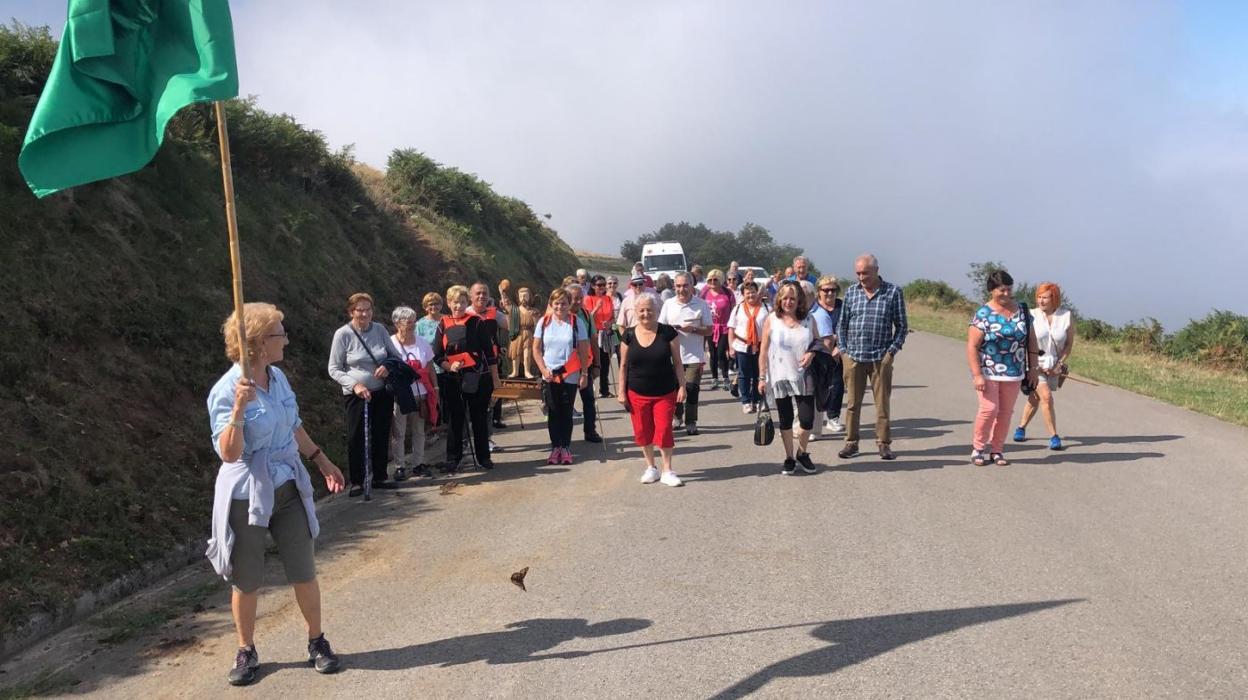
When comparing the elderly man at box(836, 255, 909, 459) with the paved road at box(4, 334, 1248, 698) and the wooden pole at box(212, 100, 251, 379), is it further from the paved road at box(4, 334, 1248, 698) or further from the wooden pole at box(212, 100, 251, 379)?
the wooden pole at box(212, 100, 251, 379)

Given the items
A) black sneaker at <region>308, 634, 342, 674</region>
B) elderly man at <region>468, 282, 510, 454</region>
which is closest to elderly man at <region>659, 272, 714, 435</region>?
elderly man at <region>468, 282, 510, 454</region>

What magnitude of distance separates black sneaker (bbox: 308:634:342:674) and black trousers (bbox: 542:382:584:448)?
4935mm

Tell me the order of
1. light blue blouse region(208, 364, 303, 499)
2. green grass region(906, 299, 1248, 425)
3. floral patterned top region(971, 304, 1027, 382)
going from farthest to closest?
green grass region(906, 299, 1248, 425) → floral patterned top region(971, 304, 1027, 382) → light blue blouse region(208, 364, 303, 499)

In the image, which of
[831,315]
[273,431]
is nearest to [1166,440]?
[831,315]

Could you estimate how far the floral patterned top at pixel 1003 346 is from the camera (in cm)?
860

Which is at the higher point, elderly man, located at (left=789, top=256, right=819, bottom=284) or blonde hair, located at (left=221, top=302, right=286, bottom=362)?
elderly man, located at (left=789, top=256, right=819, bottom=284)

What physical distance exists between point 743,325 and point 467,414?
386 centimetres

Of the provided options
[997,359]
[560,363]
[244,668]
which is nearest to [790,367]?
[997,359]

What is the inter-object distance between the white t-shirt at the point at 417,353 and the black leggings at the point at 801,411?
339 cm

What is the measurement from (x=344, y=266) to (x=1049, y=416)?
11.4m

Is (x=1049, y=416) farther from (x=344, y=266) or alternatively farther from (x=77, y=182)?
(x=344, y=266)

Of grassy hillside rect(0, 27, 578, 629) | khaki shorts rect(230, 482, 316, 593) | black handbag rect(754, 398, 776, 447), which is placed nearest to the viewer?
khaki shorts rect(230, 482, 316, 593)

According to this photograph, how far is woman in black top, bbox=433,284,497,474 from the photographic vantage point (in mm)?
9156

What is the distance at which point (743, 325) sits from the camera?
38.0 ft
